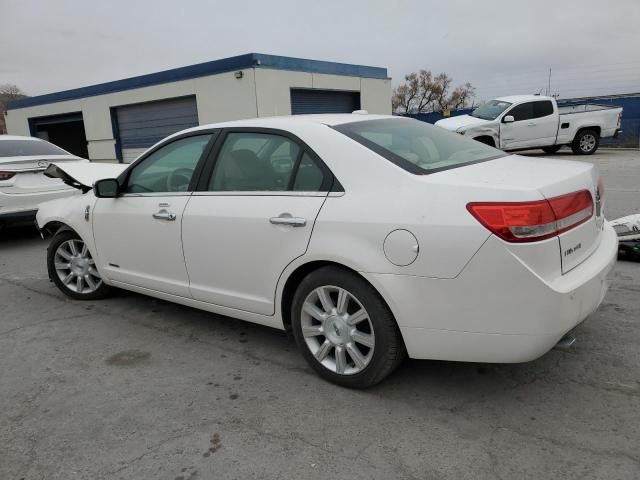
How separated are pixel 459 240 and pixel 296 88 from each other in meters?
15.7

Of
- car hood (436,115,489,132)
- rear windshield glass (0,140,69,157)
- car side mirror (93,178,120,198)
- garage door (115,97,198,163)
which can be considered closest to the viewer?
car side mirror (93,178,120,198)

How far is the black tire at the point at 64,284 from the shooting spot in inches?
186

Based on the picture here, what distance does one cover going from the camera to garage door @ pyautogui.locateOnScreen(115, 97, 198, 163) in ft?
60.3

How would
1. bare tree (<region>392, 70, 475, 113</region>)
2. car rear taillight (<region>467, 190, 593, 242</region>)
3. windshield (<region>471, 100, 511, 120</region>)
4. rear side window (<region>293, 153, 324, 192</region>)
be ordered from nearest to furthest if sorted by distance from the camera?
car rear taillight (<region>467, 190, 593, 242</region>)
rear side window (<region>293, 153, 324, 192</region>)
windshield (<region>471, 100, 511, 120</region>)
bare tree (<region>392, 70, 475, 113</region>)

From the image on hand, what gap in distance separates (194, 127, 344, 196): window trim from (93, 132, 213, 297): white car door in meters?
0.09

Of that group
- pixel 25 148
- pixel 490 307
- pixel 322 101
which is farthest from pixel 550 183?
pixel 322 101

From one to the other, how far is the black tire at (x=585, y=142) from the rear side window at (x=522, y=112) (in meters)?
2.39

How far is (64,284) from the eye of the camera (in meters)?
4.88

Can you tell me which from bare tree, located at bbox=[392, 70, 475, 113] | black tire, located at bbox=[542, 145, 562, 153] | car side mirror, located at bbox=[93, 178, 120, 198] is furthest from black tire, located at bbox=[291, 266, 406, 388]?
bare tree, located at bbox=[392, 70, 475, 113]

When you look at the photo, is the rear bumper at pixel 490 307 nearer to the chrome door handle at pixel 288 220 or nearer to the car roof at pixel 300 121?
the chrome door handle at pixel 288 220

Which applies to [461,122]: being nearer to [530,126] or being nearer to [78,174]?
[530,126]

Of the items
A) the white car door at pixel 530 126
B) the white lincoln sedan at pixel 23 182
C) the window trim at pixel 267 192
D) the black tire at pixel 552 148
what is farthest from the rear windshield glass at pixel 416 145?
the black tire at pixel 552 148

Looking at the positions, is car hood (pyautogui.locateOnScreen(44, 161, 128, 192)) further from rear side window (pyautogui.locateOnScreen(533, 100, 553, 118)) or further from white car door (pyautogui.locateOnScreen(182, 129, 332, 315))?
rear side window (pyautogui.locateOnScreen(533, 100, 553, 118))

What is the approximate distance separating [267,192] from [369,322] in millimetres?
1019
